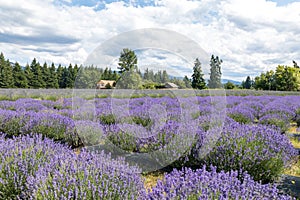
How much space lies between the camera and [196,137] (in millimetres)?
3762

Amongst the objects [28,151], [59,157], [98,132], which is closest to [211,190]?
[59,157]

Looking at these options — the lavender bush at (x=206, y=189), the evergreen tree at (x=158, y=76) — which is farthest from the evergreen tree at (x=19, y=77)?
the lavender bush at (x=206, y=189)

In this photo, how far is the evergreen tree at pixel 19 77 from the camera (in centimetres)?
4316

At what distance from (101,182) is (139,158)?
1933 mm

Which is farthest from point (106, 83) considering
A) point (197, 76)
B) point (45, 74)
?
point (45, 74)

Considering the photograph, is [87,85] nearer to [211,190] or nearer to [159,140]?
[159,140]

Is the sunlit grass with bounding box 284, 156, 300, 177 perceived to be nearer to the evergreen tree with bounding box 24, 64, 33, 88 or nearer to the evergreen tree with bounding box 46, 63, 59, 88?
the evergreen tree with bounding box 24, 64, 33, 88

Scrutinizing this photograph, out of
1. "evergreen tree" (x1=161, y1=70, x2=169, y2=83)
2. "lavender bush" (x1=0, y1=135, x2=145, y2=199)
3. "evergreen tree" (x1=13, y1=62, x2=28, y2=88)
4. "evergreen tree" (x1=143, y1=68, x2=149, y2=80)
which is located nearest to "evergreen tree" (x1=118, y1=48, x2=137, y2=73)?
"evergreen tree" (x1=143, y1=68, x2=149, y2=80)

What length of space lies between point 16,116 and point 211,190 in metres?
5.11

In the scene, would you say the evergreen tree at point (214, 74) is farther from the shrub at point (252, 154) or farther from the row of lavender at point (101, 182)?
the row of lavender at point (101, 182)

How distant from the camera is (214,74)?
4.07 m

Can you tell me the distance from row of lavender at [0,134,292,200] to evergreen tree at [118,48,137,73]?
5.63 feet

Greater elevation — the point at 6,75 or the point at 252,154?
the point at 6,75

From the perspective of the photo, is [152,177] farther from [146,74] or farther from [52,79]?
[52,79]
